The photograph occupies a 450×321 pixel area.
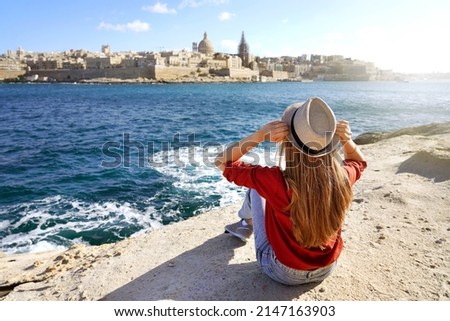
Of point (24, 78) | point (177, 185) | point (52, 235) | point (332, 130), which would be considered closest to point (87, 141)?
point (177, 185)

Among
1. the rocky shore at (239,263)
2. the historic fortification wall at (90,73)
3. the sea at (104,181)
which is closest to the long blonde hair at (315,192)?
the rocky shore at (239,263)

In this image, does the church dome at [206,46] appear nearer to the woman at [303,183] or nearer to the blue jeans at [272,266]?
the blue jeans at [272,266]

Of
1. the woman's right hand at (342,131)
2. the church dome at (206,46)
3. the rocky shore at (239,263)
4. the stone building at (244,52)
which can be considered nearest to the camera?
the woman's right hand at (342,131)

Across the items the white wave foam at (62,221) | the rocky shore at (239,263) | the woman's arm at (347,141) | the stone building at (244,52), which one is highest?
the stone building at (244,52)

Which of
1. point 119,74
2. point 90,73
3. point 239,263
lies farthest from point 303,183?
point 90,73

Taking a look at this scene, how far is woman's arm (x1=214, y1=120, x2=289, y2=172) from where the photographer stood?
64.4 inches

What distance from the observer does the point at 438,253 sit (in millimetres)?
2605

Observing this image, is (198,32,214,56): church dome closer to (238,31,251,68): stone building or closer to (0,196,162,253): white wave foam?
(238,31,251,68): stone building

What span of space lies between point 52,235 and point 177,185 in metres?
2.35

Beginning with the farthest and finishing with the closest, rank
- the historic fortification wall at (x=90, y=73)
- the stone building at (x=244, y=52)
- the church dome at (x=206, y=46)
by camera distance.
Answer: the church dome at (x=206, y=46) < the stone building at (x=244, y=52) < the historic fortification wall at (x=90, y=73)

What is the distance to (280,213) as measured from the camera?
1825mm

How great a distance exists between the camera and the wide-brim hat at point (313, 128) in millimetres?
1539

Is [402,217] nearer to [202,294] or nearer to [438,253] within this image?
[438,253]
